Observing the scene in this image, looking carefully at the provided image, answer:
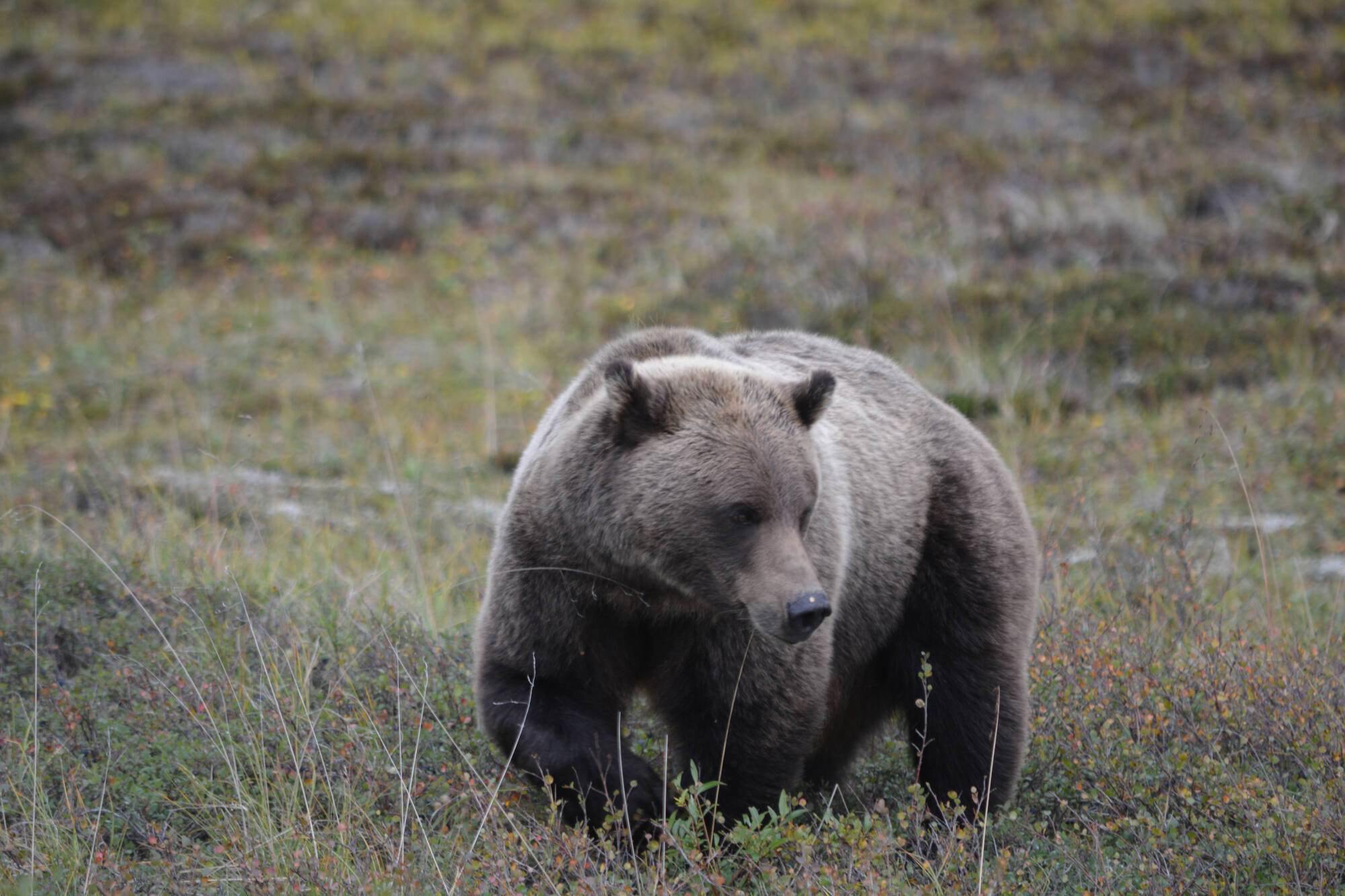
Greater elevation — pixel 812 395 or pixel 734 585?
pixel 812 395

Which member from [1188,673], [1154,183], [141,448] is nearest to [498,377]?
[141,448]

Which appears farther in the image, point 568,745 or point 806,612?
point 568,745

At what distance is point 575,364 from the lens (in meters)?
11.1

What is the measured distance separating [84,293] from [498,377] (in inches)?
244

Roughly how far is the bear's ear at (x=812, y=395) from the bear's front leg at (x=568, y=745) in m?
1.13

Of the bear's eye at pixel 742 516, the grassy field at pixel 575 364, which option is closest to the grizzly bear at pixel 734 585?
the bear's eye at pixel 742 516

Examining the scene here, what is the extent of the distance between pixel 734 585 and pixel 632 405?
24.5 inches

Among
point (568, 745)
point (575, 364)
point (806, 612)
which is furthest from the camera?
point (575, 364)

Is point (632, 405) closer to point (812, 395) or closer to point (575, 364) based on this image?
point (812, 395)

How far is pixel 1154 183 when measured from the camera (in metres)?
14.1

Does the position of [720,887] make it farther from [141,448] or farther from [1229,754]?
[141,448]

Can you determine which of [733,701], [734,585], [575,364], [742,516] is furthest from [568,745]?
[575,364]

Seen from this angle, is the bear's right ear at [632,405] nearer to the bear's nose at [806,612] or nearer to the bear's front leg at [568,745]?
the bear's nose at [806,612]

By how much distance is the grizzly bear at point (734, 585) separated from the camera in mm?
3170
